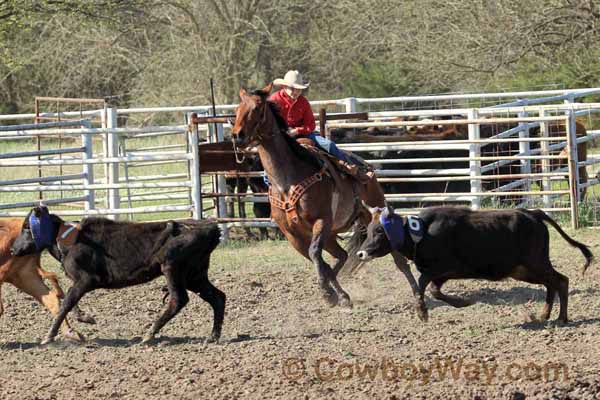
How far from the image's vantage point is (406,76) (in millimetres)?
27422

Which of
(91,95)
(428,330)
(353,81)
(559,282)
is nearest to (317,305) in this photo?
(428,330)

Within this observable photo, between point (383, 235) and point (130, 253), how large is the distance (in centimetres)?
187

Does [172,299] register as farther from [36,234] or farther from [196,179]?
[196,179]

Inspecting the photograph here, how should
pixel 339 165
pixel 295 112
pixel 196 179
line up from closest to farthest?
pixel 339 165 < pixel 295 112 < pixel 196 179

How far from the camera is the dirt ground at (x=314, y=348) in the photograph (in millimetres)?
5848

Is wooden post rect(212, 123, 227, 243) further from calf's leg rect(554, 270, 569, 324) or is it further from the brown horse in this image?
calf's leg rect(554, 270, 569, 324)

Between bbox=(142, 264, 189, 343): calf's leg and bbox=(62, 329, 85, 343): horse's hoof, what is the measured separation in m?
0.48

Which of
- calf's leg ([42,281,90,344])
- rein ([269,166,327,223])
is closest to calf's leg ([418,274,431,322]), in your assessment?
rein ([269,166,327,223])

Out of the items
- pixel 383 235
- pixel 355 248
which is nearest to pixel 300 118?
pixel 355 248

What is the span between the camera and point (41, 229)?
7656mm

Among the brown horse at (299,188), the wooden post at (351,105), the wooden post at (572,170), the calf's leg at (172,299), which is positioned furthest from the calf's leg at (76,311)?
the wooden post at (351,105)

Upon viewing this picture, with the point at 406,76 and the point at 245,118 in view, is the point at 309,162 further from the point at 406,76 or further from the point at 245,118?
the point at 406,76

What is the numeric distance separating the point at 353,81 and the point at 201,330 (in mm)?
22772

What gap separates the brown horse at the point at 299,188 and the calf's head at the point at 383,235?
851mm
